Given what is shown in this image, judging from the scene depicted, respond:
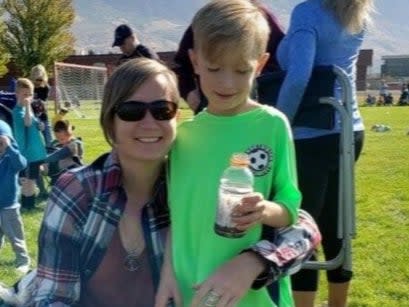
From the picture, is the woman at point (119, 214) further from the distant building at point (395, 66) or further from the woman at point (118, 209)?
the distant building at point (395, 66)

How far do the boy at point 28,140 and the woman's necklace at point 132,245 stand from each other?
6.02 meters

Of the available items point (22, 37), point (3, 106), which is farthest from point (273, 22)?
point (22, 37)

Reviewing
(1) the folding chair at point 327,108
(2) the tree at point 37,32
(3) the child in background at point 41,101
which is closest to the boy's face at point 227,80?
(1) the folding chair at point 327,108

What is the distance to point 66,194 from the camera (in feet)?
6.70

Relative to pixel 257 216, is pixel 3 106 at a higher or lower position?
lower

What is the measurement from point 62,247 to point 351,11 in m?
1.75

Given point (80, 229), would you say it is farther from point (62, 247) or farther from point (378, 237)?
point (378, 237)

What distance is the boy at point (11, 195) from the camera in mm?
5387

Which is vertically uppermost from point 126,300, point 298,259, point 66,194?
point 66,194

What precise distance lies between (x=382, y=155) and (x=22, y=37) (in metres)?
47.8

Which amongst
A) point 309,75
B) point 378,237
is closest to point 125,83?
point 309,75

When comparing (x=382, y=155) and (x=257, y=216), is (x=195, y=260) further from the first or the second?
(x=382, y=155)

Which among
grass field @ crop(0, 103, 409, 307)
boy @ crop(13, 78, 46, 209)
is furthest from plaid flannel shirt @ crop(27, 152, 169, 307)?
boy @ crop(13, 78, 46, 209)

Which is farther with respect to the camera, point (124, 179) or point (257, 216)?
point (124, 179)
